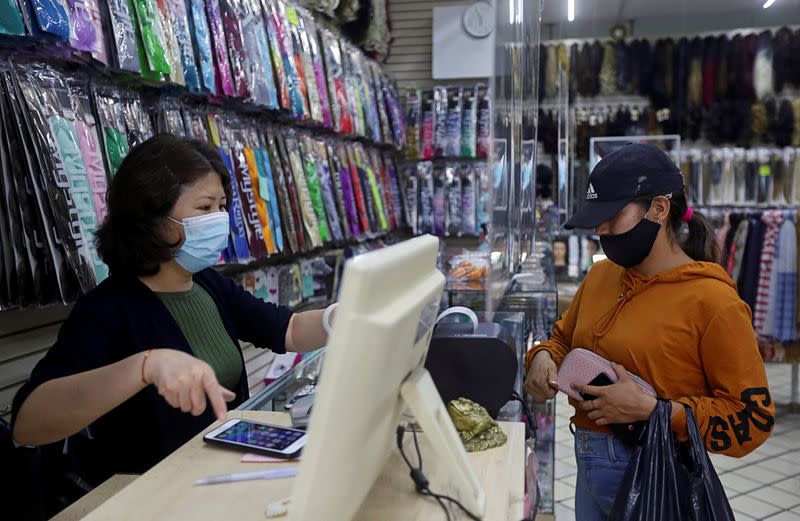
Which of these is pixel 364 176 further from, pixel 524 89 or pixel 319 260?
pixel 524 89

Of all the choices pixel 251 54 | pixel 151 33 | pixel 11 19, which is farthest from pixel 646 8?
pixel 11 19

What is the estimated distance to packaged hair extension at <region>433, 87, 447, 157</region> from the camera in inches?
212

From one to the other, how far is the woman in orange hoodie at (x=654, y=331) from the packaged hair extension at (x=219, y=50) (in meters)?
1.61

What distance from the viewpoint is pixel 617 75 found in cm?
856

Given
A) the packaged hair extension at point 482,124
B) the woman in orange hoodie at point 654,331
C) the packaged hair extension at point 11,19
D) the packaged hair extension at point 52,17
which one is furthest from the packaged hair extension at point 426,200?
the packaged hair extension at point 11,19

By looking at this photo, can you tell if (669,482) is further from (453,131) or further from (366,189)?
(453,131)

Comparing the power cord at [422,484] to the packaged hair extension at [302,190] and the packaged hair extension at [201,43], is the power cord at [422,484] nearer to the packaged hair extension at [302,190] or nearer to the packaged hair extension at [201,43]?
the packaged hair extension at [201,43]

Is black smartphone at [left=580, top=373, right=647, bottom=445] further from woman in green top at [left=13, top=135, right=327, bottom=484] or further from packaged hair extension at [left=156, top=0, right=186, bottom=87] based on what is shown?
packaged hair extension at [left=156, top=0, right=186, bottom=87]

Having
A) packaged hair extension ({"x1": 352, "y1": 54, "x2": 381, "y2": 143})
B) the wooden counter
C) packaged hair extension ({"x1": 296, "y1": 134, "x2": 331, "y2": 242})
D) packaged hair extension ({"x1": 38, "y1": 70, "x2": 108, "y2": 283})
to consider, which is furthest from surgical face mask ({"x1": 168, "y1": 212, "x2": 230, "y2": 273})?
packaged hair extension ({"x1": 352, "y1": 54, "x2": 381, "y2": 143})

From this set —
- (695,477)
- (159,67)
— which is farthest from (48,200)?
(695,477)

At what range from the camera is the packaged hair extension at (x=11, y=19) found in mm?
1624

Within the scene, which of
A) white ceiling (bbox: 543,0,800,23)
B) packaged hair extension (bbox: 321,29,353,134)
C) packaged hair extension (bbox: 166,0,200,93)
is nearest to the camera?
packaged hair extension (bbox: 166,0,200,93)

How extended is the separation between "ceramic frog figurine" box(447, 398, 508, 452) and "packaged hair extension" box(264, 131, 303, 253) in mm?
2233

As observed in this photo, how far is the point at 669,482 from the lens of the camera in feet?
4.97
